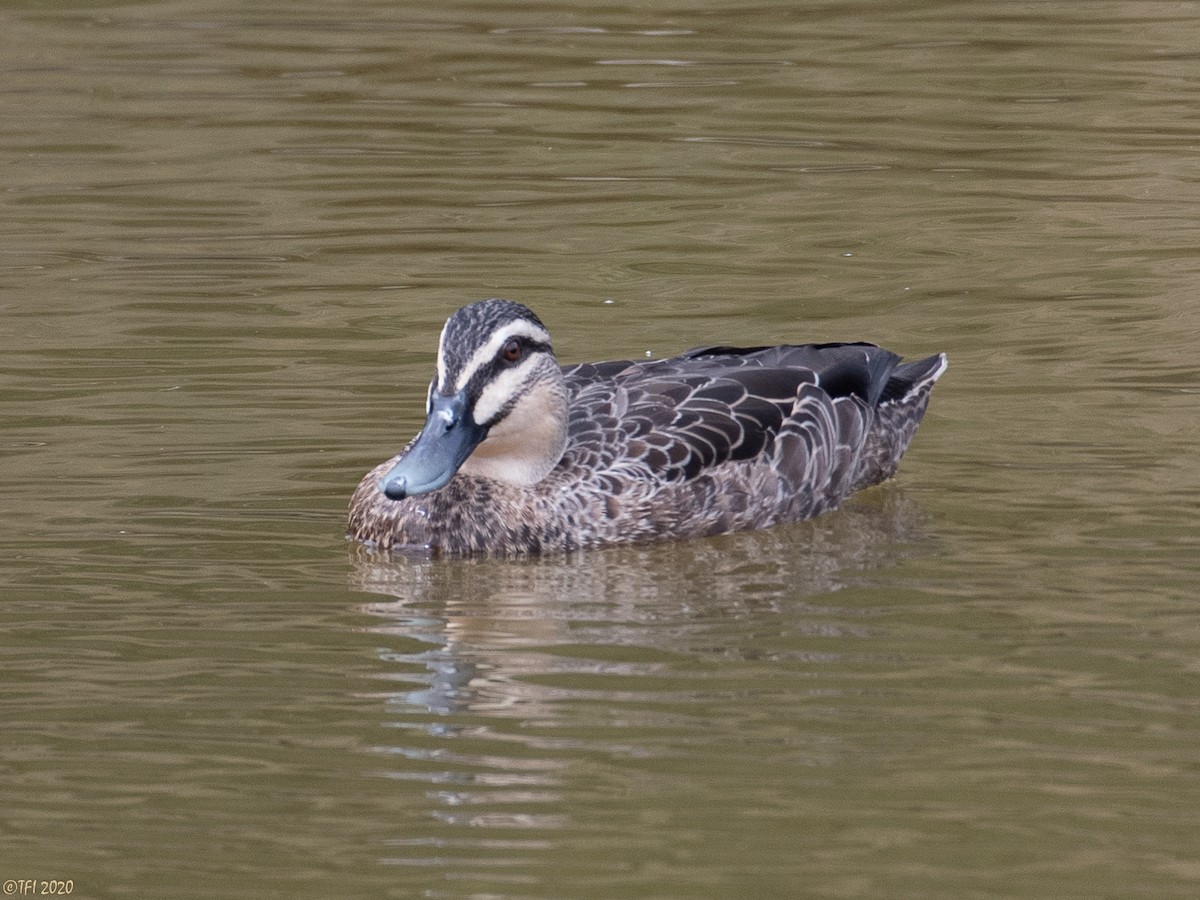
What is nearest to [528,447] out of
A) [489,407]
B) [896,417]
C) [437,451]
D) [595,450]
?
[595,450]

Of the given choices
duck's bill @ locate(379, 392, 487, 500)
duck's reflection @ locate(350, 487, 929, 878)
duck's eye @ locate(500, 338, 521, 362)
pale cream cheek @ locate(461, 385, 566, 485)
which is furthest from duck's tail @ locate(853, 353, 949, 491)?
duck's bill @ locate(379, 392, 487, 500)

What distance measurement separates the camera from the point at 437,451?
10234mm

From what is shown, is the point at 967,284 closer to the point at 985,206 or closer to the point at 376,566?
the point at 985,206

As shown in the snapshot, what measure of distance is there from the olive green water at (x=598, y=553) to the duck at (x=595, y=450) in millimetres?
A: 223

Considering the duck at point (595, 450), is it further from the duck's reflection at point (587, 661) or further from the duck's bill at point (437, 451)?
the duck's reflection at point (587, 661)

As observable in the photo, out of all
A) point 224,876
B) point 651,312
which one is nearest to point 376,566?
point 224,876

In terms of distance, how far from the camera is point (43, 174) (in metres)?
18.5

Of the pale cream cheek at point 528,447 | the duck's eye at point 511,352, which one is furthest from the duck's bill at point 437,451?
the pale cream cheek at point 528,447

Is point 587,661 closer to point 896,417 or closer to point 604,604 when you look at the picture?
point 604,604

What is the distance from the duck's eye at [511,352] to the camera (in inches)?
415

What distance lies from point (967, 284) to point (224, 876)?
29.9 feet

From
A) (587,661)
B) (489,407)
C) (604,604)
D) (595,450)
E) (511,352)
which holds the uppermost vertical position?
(511,352)

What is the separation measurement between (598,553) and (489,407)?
89 centimetres

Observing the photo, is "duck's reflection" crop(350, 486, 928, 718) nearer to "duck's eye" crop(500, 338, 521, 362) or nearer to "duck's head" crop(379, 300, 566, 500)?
"duck's head" crop(379, 300, 566, 500)
